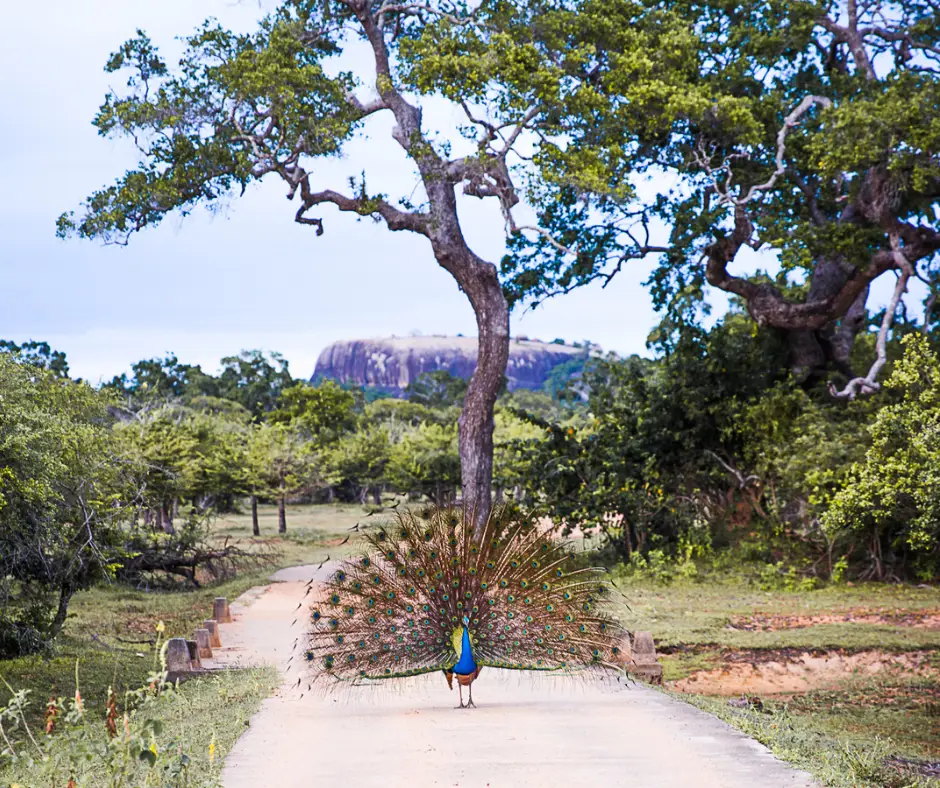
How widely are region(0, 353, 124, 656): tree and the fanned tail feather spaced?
9.54 feet

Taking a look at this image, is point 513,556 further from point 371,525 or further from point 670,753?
point 670,753

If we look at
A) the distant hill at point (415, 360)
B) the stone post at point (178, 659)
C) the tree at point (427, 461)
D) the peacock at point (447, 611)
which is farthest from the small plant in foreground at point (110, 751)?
the distant hill at point (415, 360)

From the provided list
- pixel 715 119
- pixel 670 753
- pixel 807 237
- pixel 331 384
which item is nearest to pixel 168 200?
pixel 715 119

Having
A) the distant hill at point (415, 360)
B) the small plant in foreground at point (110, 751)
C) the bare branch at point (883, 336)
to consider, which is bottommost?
the small plant in foreground at point (110, 751)

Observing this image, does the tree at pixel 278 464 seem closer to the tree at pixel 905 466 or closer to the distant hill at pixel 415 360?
the tree at pixel 905 466

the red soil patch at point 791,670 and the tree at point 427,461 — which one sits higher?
the tree at point 427,461

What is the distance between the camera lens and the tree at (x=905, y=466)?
14750 mm

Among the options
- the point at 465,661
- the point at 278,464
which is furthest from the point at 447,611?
the point at 278,464

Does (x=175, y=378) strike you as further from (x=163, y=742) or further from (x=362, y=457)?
(x=163, y=742)

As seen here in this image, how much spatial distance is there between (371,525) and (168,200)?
12519mm

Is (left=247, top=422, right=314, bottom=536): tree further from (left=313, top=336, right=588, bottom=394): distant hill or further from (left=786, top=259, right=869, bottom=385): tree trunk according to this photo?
(left=313, top=336, right=588, bottom=394): distant hill

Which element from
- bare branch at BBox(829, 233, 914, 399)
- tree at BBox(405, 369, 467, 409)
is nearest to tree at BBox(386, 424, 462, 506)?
bare branch at BBox(829, 233, 914, 399)

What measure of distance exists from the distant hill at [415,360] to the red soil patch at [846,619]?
124136mm

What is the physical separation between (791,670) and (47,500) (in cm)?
811
